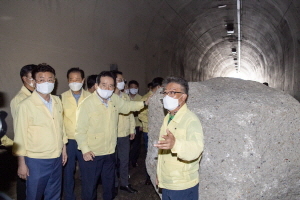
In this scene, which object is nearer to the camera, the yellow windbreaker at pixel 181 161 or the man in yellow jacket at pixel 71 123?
the yellow windbreaker at pixel 181 161

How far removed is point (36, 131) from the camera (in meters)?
2.98

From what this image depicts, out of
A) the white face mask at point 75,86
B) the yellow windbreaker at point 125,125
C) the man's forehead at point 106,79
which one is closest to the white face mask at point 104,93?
the man's forehead at point 106,79

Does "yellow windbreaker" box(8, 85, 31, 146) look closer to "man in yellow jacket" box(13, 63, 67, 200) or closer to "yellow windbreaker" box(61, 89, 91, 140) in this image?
"man in yellow jacket" box(13, 63, 67, 200)

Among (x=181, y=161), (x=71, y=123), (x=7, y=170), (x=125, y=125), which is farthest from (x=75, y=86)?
(x=181, y=161)

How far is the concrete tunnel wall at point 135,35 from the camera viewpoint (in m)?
4.25

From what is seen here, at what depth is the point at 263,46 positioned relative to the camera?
13.8m

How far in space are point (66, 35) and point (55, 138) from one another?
2902mm

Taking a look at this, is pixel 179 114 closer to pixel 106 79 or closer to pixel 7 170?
pixel 106 79

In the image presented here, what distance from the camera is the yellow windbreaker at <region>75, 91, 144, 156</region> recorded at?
3.32m

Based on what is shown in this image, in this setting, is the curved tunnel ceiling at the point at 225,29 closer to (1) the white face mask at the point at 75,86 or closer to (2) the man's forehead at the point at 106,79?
(1) the white face mask at the point at 75,86

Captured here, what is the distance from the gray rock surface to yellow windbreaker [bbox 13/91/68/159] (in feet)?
5.77

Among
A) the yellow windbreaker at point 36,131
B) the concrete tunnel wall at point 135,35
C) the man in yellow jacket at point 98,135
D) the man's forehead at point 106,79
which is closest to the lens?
the yellow windbreaker at point 36,131

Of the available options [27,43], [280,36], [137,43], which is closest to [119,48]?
[137,43]

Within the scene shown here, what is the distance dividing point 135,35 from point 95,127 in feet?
18.3
